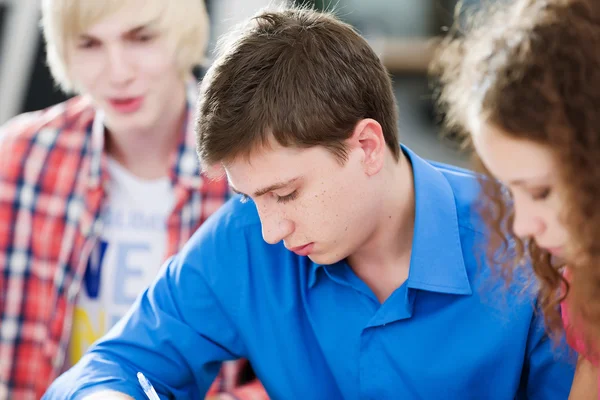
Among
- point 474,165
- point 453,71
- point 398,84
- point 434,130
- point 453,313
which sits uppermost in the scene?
point 453,71

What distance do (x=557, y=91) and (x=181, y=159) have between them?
0.98m

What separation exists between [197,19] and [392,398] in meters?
0.95

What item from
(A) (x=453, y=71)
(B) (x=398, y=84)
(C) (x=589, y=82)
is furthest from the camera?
(B) (x=398, y=84)

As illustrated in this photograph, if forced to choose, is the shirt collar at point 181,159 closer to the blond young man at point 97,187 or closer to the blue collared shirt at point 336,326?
the blond young man at point 97,187

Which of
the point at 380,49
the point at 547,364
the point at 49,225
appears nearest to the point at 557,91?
the point at 547,364

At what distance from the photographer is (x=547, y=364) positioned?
1.11m

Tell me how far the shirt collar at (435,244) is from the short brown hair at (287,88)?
144 mm

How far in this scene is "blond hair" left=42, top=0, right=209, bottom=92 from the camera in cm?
154

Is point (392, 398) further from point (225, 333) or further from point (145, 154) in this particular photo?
point (145, 154)

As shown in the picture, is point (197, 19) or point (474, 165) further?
point (197, 19)

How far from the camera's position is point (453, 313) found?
1116 mm

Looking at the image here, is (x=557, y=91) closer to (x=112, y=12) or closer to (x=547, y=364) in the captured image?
(x=547, y=364)

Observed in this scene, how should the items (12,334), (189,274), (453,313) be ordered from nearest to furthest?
(453,313)
(189,274)
(12,334)

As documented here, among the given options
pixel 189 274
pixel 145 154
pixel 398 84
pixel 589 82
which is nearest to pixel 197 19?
pixel 145 154
